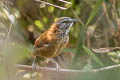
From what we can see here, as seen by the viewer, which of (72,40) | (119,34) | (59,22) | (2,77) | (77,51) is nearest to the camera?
(2,77)

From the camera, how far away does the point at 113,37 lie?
370cm

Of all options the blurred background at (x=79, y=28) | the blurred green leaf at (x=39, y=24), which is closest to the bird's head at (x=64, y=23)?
the blurred background at (x=79, y=28)

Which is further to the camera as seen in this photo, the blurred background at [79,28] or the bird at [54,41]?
the blurred background at [79,28]

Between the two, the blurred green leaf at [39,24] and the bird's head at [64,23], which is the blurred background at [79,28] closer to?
the blurred green leaf at [39,24]

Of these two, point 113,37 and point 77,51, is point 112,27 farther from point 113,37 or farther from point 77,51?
point 77,51

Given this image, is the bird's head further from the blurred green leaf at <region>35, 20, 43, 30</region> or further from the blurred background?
the blurred green leaf at <region>35, 20, 43, 30</region>

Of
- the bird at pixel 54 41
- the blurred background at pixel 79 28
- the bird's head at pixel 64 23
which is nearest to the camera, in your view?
the bird at pixel 54 41

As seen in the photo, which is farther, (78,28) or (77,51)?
(78,28)

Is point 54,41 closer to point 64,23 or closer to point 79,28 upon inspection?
point 64,23

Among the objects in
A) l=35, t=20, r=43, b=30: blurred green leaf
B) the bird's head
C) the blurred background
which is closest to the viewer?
the bird's head

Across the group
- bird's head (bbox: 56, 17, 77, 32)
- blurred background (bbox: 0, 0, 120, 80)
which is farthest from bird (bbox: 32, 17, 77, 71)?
blurred background (bbox: 0, 0, 120, 80)

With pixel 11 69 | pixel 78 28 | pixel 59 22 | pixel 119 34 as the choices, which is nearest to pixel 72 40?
pixel 78 28

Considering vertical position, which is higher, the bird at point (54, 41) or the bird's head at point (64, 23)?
the bird's head at point (64, 23)

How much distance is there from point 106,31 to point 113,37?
0.46 ft
